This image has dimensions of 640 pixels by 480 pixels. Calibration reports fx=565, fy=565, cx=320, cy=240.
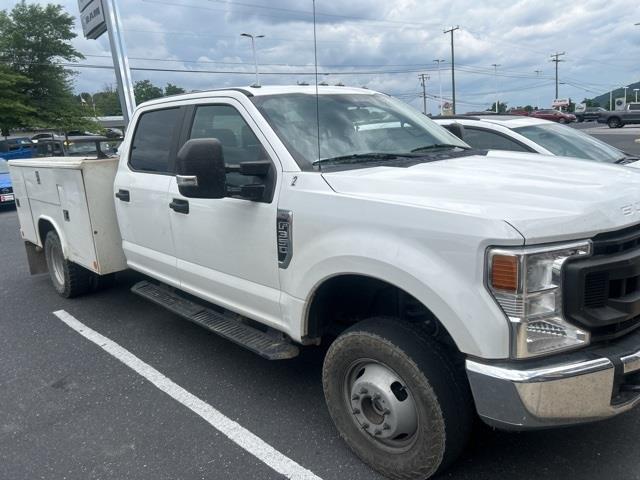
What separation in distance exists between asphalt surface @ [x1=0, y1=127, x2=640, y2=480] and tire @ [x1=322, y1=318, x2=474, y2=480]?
0.21 meters

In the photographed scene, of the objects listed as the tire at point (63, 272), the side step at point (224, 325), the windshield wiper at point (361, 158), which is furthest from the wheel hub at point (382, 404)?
the tire at point (63, 272)

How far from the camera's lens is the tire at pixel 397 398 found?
2.50m

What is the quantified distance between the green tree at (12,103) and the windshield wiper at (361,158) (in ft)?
101

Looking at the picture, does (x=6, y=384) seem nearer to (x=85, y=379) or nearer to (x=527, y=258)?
(x=85, y=379)

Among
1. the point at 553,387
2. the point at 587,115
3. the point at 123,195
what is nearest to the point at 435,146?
the point at 553,387

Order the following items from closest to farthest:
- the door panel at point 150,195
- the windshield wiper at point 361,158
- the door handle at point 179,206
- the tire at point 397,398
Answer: the tire at point 397,398 < the windshield wiper at point 361,158 < the door handle at point 179,206 < the door panel at point 150,195

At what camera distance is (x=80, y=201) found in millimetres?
5113

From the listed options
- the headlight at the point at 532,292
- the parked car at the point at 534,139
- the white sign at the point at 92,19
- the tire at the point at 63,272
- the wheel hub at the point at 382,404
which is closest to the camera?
the headlight at the point at 532,292

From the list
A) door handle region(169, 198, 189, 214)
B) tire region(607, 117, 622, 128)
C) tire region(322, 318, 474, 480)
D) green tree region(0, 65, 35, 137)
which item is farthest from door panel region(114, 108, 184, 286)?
tire region(607, 117, 622, 128)

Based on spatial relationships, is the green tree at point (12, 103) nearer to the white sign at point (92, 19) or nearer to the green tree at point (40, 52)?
the green tree at point (40, 52)

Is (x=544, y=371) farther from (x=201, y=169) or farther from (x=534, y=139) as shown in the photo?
(x=534, y=139)

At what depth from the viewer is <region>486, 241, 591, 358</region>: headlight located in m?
2.17

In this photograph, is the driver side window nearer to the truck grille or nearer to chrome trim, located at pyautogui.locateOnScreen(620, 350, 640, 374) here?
the truck grille

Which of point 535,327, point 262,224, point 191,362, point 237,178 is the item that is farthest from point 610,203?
point 191,362
